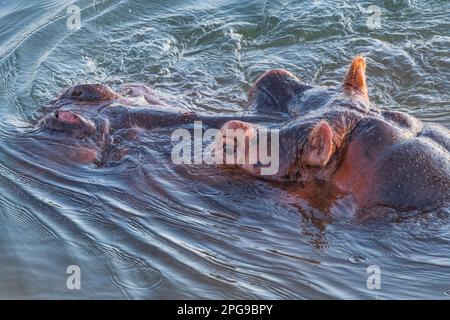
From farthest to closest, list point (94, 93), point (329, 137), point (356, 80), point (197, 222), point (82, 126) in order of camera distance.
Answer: point (94, 93) → point (82, 126) → point (356, 80) → point (197, 222) → point (329, 137)

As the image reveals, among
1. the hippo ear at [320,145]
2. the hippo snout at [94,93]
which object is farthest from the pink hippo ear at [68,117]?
the hippo ear at [320,145]

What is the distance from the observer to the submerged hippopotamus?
507 cm

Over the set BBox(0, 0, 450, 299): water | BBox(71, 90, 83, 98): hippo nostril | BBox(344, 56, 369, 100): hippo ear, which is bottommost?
BBox(0, 0, 450, 299): water

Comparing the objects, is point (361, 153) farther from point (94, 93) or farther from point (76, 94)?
point (76, 94)

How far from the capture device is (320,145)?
5137 millimetres

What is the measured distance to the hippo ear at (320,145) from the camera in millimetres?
5078

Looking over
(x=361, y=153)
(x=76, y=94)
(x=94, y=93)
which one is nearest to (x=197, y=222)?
(x=361, y=153)

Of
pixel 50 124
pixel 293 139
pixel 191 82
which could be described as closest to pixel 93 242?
pixel 50 124

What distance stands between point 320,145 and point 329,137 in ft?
0.31

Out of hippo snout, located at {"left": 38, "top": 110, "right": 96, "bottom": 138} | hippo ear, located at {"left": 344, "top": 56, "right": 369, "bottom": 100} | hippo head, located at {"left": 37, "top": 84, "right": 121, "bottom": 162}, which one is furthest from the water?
hippo ear, located at {"left": 344, "top": 56, "right": 369, "bottom": 100}

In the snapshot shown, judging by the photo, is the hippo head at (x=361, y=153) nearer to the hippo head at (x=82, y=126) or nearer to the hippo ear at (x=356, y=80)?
the hippo ear at (x=356, y=80)

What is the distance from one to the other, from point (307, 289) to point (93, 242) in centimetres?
174

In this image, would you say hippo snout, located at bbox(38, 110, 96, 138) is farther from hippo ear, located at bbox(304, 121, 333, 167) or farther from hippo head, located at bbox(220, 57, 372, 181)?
hippo ear, located at bbox(304, 121, 333, 167)

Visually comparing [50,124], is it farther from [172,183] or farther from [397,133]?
[397,133]
